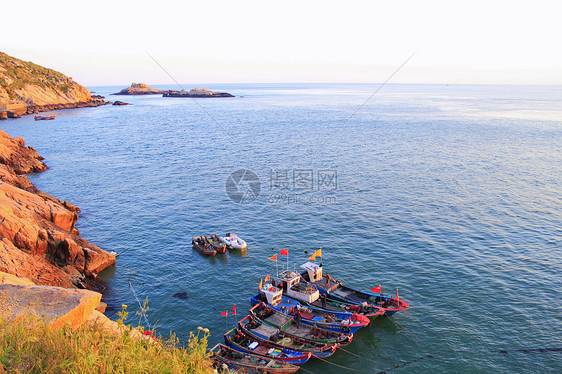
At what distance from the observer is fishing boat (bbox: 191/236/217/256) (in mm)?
43906

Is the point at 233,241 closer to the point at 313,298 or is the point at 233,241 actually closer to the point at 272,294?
the point at 272,294

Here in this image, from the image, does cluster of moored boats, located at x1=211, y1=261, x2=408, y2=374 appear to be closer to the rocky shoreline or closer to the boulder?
the boulder

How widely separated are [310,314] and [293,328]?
7.32ft

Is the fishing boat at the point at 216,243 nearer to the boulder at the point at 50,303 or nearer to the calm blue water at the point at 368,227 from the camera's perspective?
the calm blue water at the point at 368,227

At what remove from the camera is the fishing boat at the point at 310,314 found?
101 feet

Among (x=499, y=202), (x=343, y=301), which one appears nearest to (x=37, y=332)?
(x=343, y=301)

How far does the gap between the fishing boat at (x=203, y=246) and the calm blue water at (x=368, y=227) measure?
30.2 inches

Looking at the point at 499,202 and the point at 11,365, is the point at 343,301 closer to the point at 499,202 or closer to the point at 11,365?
the point at 11,365

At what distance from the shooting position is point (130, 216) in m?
55.0

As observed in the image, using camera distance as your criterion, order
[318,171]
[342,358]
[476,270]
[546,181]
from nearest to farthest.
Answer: [342,358] → [476,270] → [546,181] → [318,171]

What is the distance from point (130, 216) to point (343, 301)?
35.5 m

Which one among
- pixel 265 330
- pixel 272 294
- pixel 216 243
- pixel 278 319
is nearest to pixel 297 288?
pixel 272 294

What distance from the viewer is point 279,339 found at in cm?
3008

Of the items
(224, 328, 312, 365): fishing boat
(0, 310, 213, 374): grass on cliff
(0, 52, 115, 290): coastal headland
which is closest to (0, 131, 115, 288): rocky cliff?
(0, 52, 115, 290): coastal headland
